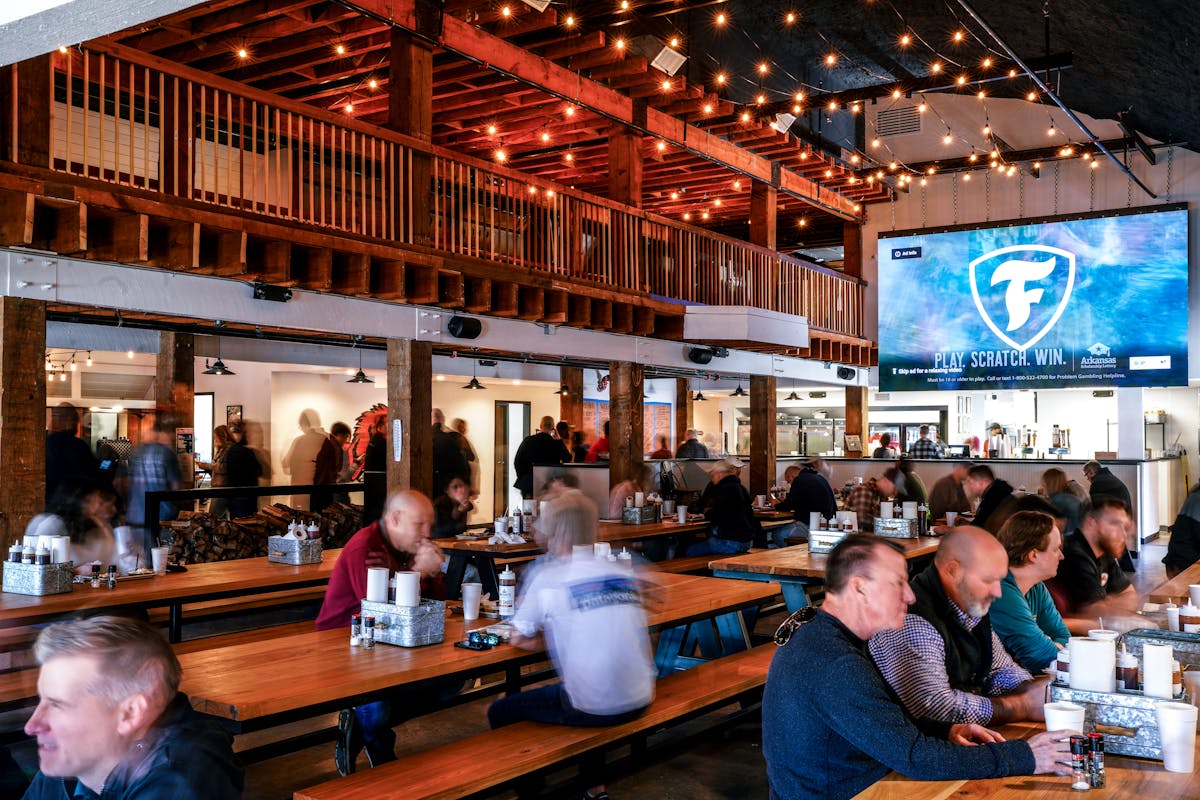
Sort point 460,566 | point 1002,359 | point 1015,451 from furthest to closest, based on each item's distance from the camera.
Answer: point 1015,451 → point 1002,359 → point 460,566

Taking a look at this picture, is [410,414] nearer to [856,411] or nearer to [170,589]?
[170,589]

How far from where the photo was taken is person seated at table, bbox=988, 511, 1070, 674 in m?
4.04

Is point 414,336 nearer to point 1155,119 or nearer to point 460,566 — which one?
point 460,566

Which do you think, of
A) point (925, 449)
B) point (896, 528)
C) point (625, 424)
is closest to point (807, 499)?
point (896, 528)

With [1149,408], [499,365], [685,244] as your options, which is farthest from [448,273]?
[1149,408]

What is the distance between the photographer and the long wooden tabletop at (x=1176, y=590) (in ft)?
17.7

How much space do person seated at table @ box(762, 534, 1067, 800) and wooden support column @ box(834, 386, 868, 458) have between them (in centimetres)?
1429

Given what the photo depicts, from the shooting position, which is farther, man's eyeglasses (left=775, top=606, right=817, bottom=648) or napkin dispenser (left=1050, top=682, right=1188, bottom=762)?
man's eyeglasses (left=775, top=606, right=817, bottom=648)

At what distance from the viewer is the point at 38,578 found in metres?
5.16

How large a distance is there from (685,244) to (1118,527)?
7258 mm

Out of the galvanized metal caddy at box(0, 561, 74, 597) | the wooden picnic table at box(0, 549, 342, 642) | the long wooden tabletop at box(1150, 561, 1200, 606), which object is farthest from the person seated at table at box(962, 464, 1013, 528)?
the galvanized metal caddy at box(0, 561, 74, 597)

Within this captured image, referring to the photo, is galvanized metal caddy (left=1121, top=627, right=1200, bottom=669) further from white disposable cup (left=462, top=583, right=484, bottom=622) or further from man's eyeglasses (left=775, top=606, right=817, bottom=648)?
white disposable cup (left=462, top=583, right=484, bottom=622)

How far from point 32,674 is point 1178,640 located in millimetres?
4727

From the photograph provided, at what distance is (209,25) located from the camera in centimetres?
872
